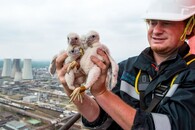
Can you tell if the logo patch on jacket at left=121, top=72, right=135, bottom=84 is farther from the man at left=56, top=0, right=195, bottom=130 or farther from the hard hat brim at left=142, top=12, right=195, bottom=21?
the hard hat brim at left=142, top=12, right=195, bottom=21

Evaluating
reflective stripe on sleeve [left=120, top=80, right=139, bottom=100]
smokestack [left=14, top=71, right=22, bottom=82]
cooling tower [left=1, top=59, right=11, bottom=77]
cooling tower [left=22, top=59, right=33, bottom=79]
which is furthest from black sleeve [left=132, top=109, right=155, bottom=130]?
smokestack [left=14, top=71, right=22, bottom=82]

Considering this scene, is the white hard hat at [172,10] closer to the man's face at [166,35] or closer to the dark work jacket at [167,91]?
the man's face at [166,35]

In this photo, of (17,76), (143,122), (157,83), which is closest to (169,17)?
(157,83)

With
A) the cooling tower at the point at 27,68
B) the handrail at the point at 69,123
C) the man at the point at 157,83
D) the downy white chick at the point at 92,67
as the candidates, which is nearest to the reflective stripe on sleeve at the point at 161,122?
the man at the point at 157,83

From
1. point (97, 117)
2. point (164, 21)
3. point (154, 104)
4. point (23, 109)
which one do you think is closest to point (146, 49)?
point (164, 21)

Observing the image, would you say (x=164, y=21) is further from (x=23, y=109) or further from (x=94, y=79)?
(x=23, y=109)

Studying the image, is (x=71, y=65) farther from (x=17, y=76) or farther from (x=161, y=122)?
(x=17, y=76)

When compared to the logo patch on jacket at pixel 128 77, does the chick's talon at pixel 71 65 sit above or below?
above
